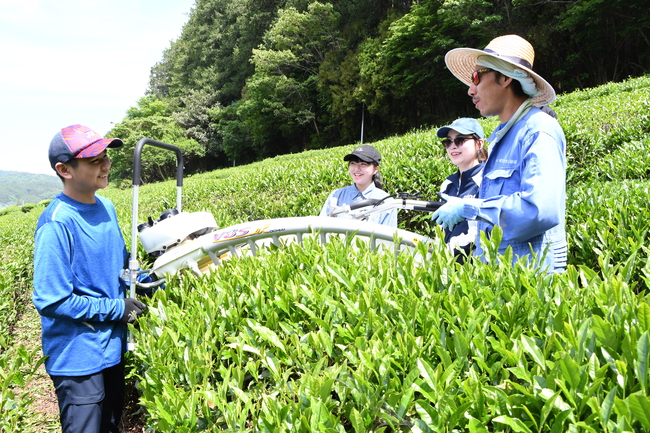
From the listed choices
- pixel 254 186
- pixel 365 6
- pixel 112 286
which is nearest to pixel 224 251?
pixel 112 286

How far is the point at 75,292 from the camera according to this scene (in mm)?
2625

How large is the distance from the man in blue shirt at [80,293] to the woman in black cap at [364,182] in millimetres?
2174

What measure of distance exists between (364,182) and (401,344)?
119 inches

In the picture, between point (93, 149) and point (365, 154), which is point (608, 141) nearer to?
point (365, 154)

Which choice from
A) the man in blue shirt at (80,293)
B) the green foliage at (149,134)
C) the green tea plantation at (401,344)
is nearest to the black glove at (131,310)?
the man in blue shirt at (80,293)

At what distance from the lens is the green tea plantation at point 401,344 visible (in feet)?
3.90

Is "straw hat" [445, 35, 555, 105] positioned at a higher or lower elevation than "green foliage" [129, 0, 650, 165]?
lower

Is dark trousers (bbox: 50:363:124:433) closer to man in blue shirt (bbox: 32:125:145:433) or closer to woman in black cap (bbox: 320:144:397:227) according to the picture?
man in blue shirt (bbox: 32:125:145:433)

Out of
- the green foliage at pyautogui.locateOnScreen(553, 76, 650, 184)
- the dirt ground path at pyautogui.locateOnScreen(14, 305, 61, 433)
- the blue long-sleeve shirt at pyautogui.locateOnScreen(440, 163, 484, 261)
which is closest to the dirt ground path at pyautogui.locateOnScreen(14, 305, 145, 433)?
the dirt ground path at pyautogui.locateOnScreen(14, 305, 61, 433)

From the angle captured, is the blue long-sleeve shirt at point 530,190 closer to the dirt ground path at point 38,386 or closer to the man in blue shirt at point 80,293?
the man in blue shirt at point 80,293

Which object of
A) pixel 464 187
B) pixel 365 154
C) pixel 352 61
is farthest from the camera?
pixel 352 61

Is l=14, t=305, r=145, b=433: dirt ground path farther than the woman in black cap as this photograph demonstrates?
No

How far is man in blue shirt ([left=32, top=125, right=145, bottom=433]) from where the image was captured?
8.01 feet

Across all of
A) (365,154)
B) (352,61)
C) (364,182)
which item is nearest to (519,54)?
(365,154)
